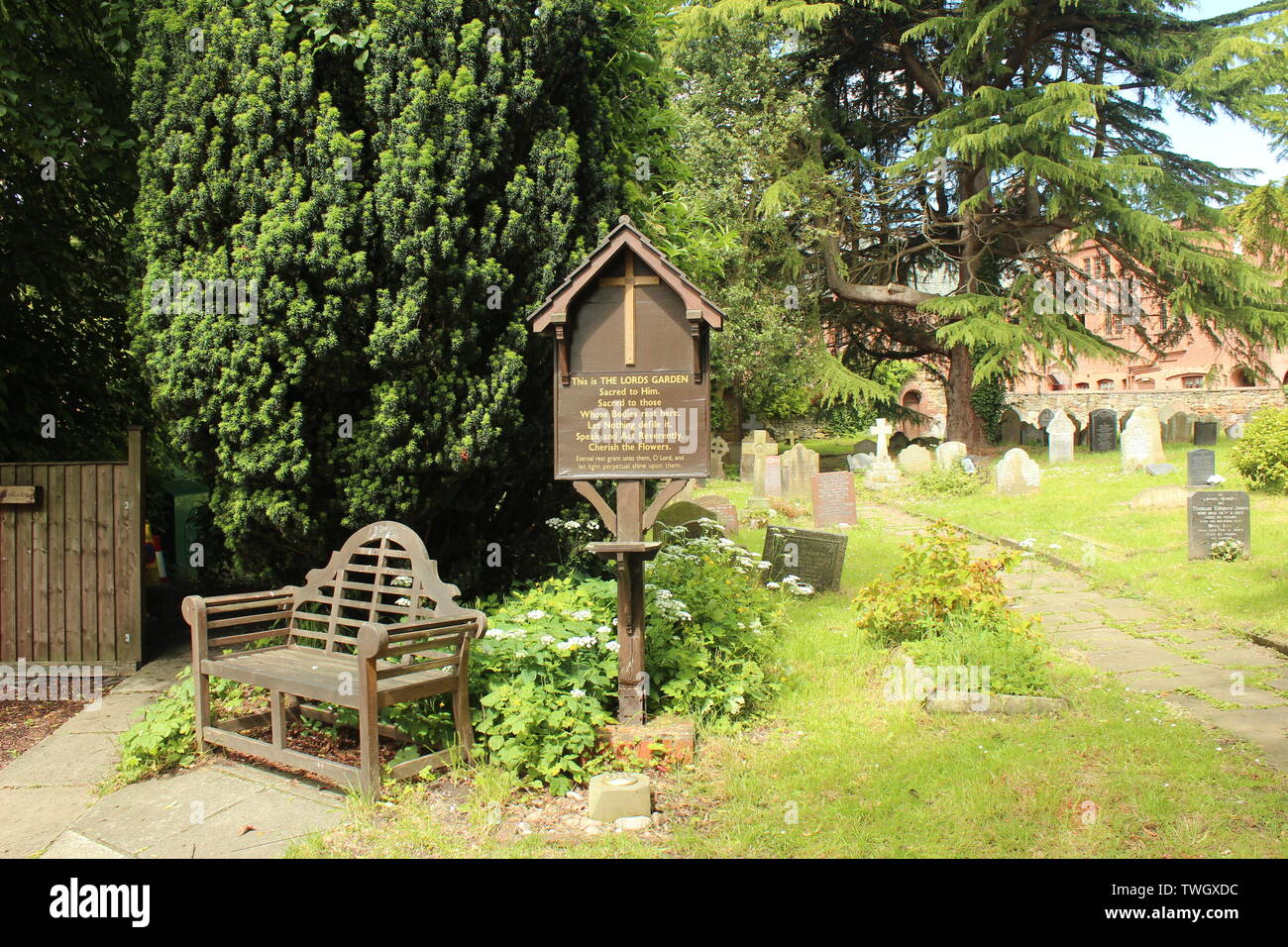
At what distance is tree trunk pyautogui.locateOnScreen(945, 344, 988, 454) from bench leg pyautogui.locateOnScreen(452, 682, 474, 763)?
21195 mm

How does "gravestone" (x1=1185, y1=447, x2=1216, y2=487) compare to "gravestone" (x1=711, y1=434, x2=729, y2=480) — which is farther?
"gravestone" (x1=711, y1=434, x2=729, y2=480)

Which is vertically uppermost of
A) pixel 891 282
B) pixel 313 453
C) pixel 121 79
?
pixel 891 282

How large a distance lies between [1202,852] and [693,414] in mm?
2974

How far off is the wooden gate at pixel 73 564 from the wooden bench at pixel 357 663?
4.95 ft

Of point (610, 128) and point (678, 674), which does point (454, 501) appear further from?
point (610, 128)

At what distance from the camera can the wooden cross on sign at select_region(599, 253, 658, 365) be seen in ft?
16.1

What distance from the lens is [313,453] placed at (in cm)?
546

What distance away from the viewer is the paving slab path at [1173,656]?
16.6ft

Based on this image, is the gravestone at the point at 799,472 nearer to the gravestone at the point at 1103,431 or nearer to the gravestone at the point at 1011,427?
the gravestone at the point at 1103,431

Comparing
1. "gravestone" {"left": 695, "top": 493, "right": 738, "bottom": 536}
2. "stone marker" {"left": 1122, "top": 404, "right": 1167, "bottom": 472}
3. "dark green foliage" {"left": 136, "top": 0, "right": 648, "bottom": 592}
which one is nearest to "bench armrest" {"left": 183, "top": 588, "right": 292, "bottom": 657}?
"dark green foliage" {"left": 136, "top": 0, "right": 648, "bottom": 592}

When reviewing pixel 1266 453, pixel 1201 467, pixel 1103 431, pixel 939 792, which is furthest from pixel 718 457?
pixel 939 792

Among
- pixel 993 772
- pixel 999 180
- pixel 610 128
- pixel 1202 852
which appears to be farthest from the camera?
pixel 999 180

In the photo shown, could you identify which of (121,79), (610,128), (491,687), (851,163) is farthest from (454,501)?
(851,163)

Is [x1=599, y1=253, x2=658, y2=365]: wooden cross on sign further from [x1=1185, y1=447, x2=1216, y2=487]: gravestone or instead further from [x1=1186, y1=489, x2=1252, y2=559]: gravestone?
[x1=1185, y1=447, x2=1216, y2=487]: gravestone
